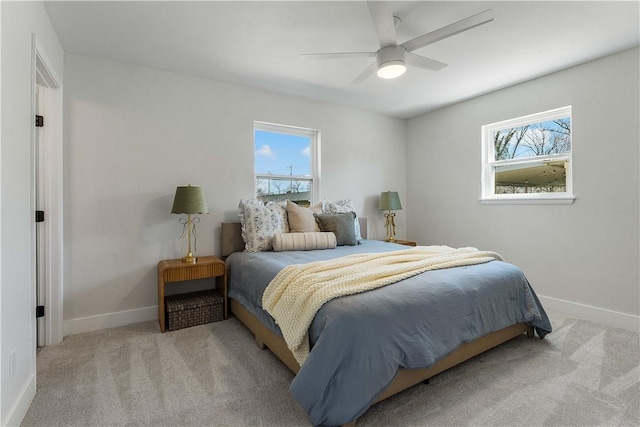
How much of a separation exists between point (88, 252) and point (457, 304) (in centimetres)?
306

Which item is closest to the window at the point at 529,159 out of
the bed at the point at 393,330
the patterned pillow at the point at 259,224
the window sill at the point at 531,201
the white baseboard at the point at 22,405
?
the window sill at the point at 531,201

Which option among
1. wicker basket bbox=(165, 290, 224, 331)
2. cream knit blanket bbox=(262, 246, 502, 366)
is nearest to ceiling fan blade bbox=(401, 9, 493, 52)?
cream knit blanket bbox=(262, 246, 502, 366)

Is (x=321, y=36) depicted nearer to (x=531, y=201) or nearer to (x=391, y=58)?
(x=391, y=58)

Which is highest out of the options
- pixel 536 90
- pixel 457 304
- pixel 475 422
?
pixel 536 90

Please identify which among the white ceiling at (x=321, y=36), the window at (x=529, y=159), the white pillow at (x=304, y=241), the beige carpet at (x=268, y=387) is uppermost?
the white ceiling at (x=321, y=36)

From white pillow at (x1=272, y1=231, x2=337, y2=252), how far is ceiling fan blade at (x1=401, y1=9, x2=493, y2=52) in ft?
6.02

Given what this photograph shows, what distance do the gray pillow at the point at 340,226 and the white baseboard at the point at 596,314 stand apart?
2173mm

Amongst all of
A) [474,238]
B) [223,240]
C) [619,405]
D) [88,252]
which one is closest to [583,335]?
[619,405]

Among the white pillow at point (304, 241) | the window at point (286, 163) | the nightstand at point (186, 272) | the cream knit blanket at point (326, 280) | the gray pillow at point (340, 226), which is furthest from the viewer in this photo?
the window at point (286, 163)

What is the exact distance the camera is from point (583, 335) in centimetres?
257

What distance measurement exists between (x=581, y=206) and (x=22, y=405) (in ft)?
14.8

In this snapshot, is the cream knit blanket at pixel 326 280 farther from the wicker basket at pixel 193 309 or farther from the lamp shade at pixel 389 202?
the lamp shade at pixel 389 202

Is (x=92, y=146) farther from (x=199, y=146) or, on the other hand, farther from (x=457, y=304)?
(x=457, y=304)

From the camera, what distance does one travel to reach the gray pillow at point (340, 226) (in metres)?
3.34
